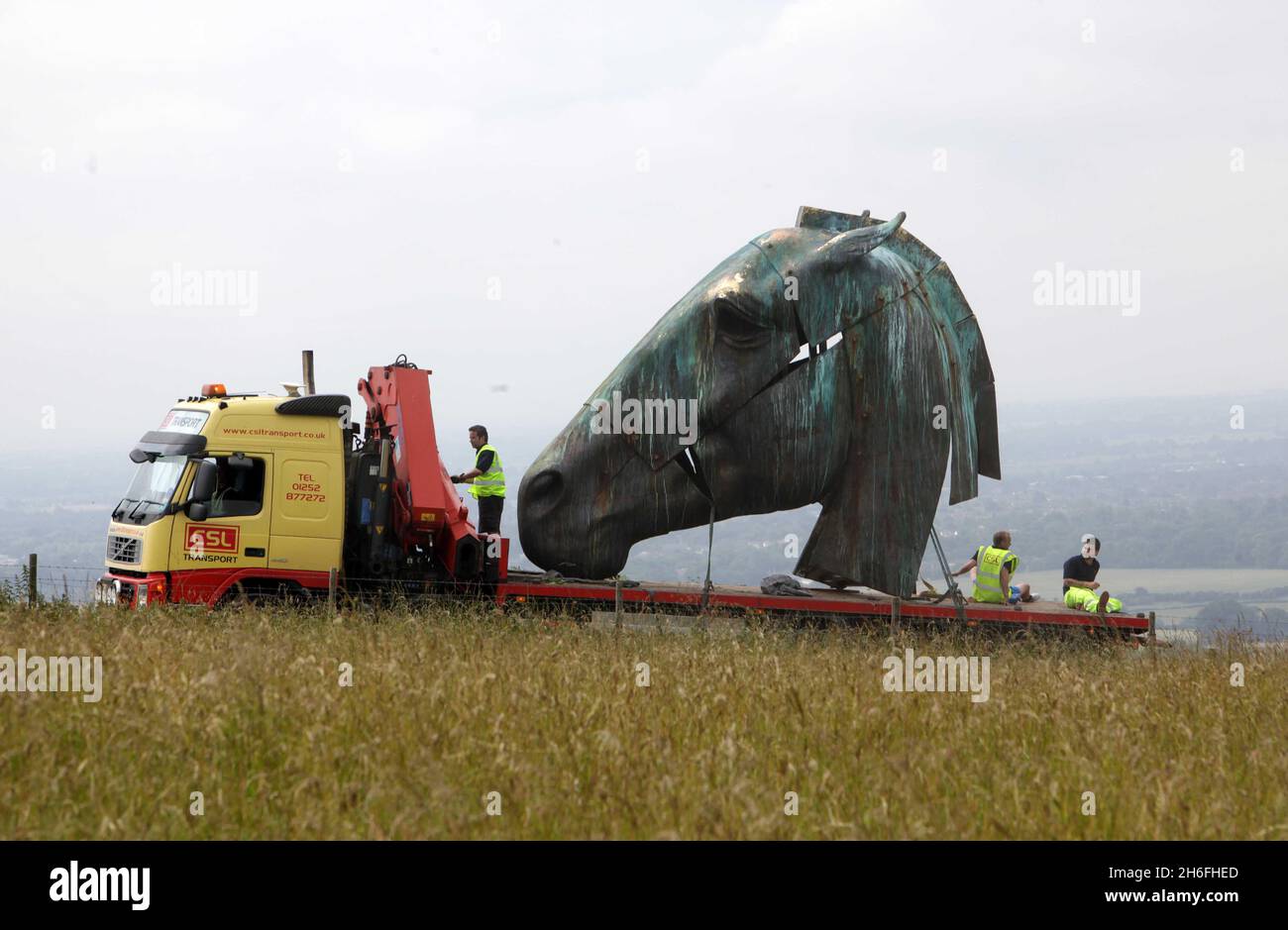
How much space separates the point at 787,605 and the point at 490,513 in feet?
12.0

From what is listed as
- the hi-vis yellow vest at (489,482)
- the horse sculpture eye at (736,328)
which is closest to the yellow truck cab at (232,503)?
the hi-vis yellow vest at (489,482)

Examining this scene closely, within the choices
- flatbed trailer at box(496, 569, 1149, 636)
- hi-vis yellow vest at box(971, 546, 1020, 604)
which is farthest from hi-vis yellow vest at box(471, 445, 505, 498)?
hi-vis yellow vest at box(971, 546, 1020, 604)

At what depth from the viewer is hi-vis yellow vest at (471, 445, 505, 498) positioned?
15383 millimetres

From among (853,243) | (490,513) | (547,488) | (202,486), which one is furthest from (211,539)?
(853,243)

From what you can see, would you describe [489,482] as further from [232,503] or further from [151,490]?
[151,490]

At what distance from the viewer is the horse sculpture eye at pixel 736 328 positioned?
14172 millimetres

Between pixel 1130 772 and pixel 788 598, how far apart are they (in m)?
7.71

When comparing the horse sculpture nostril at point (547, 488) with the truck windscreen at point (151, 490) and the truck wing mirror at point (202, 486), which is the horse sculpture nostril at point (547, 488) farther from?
the truck windscreen at point (151, 490)

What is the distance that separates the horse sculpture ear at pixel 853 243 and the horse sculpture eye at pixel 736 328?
104 centimetres

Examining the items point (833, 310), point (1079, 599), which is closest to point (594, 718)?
point (833, 310)

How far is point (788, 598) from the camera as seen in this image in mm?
14023

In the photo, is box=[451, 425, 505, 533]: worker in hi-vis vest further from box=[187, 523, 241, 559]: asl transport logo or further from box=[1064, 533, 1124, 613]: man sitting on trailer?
box=[1064, 533, 1124, 613]: man sitting on trailer

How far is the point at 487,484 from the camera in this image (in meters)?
15.4

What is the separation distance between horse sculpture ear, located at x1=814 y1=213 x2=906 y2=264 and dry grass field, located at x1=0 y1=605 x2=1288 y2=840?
5.98 meters
